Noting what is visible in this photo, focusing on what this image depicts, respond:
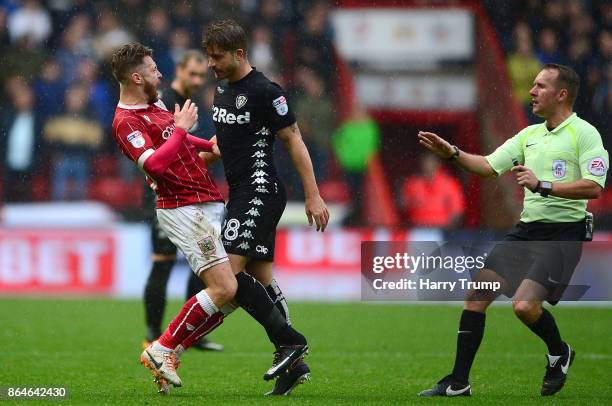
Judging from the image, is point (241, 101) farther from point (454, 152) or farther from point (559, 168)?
point (559, 168)

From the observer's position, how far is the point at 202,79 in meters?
9.20

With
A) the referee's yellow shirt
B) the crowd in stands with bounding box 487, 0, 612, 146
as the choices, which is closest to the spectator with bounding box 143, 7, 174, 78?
the crowd in stands with bounding box 487, 0, 612, 146

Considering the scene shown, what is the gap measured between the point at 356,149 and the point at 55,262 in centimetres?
390

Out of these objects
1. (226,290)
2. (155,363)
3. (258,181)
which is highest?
(258,181)

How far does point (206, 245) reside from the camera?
631 centimetres

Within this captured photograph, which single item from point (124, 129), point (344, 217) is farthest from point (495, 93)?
point (124, 129)

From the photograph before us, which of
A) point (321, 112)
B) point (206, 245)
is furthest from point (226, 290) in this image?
point (321, 112)

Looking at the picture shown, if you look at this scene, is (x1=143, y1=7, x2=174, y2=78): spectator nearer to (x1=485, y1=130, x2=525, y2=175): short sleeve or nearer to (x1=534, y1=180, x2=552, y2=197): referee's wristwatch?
(x1=485, y1=130, x2=525, y2=175): short sleeve

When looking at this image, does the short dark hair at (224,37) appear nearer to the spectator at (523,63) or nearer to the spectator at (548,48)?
the spectator at (523,63)

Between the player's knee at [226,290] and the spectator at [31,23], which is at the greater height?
the spectator at [31,23]

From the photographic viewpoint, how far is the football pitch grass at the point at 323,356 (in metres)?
6.55

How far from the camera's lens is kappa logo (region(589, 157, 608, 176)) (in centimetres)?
637

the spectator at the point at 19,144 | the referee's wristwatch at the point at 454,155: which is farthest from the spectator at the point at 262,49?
the referee's wristwatch at the point at 454,155

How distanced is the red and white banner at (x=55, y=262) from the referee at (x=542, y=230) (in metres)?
7.55
